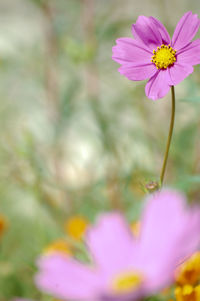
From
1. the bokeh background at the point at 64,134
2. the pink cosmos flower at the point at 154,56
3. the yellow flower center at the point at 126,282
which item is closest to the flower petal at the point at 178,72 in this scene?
the pink cosmos flower at the point at 154,56

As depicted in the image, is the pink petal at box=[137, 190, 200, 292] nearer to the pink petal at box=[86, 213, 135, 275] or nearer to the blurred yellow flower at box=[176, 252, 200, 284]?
the pink petal at box=[86, 213, 135, 275]

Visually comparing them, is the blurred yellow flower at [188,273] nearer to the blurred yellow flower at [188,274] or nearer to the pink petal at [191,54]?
the blurred yellow flower at [188,274]

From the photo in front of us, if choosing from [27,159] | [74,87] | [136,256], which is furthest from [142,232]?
[74,87]

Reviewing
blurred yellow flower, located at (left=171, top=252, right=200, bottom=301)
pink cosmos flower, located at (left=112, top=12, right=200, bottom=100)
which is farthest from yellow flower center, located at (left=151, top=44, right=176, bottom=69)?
blurred yellow flower, located at (left=171, top=252, right=200, bottom=301)

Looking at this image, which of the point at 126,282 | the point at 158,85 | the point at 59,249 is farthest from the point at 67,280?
the point at 59,249

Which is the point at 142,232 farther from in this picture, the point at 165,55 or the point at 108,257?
the point at 165,55
